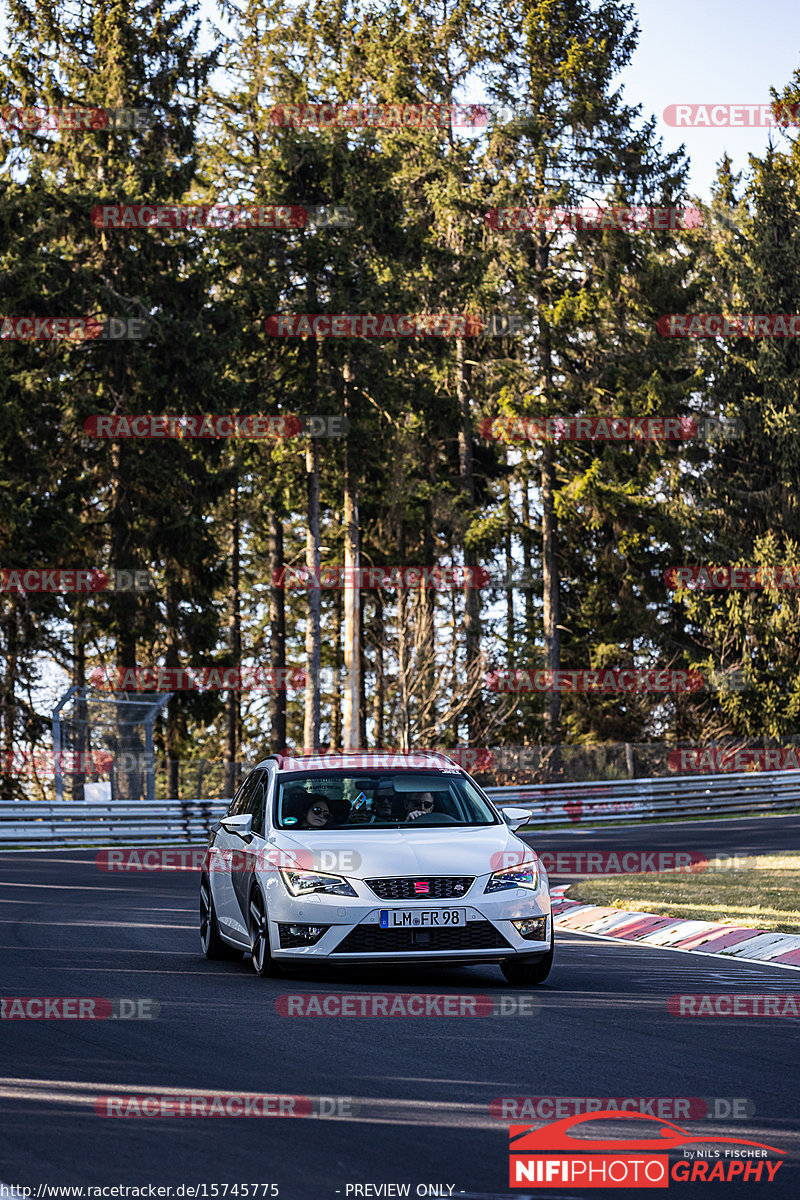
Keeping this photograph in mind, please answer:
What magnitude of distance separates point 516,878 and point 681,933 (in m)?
3.86

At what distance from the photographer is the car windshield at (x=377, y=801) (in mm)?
10938

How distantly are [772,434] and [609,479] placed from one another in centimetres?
564

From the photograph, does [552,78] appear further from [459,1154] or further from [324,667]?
[459,1154]

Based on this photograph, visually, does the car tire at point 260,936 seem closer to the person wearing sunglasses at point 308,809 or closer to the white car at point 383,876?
the white car at point 383,876

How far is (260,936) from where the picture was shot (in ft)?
34.6

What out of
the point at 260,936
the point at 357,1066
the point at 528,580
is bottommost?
the point at 357,1066

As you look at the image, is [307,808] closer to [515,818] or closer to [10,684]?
[515,818]

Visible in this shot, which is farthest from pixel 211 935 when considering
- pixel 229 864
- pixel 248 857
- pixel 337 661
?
pixel 337 661

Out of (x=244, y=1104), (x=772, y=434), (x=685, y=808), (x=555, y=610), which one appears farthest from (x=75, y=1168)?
(x=772, y=434)

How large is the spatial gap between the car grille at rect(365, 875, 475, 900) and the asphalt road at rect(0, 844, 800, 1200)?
71cm

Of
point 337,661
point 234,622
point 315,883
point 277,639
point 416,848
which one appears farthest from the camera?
point 337,661

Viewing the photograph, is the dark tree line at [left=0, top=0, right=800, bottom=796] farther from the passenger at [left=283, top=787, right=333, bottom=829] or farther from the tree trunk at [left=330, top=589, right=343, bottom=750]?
the passenger at [left=283, top=787, right=333, bottom=829]

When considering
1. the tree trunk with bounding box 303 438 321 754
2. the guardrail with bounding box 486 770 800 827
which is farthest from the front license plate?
the tree trunk with bounding box 303 438 321 754

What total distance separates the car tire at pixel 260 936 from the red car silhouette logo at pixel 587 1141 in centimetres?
430
